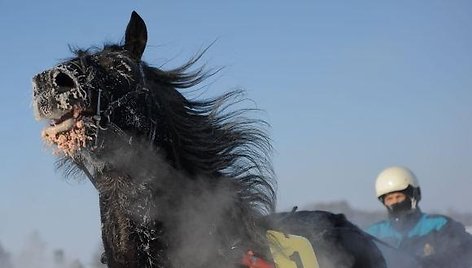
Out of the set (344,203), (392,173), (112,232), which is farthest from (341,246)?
(344,203)

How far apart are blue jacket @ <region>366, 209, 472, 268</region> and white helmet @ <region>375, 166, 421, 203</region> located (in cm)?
43

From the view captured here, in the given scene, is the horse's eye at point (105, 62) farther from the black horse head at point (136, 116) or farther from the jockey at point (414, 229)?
the jockey at point (414, 229)

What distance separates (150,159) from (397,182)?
4870 millimetres

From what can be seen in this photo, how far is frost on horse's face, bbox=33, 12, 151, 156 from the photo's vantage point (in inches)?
129

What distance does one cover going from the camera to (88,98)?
3.34 m

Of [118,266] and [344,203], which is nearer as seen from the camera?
[118,266]

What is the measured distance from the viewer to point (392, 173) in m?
8.13

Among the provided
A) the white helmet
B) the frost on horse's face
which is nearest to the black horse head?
the frost on horse's face

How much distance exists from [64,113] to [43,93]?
12 cm

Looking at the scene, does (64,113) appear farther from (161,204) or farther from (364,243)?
(364,243)

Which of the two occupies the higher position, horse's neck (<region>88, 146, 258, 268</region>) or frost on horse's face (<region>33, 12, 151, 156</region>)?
frost on horse's face (<region>33, 12, 151, 156</region>)

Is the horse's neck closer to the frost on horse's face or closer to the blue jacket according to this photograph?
the frost on horse's face

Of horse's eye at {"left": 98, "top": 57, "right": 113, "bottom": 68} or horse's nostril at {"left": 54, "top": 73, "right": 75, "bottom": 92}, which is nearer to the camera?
horse's nostril at {"left": 54, "top": 73, "right": 75, "bottom": 92}

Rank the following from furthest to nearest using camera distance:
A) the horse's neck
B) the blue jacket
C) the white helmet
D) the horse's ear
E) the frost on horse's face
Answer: the white helmet
the blue jacket
the horse's ear
the horse's neck
the frost on horse's face
